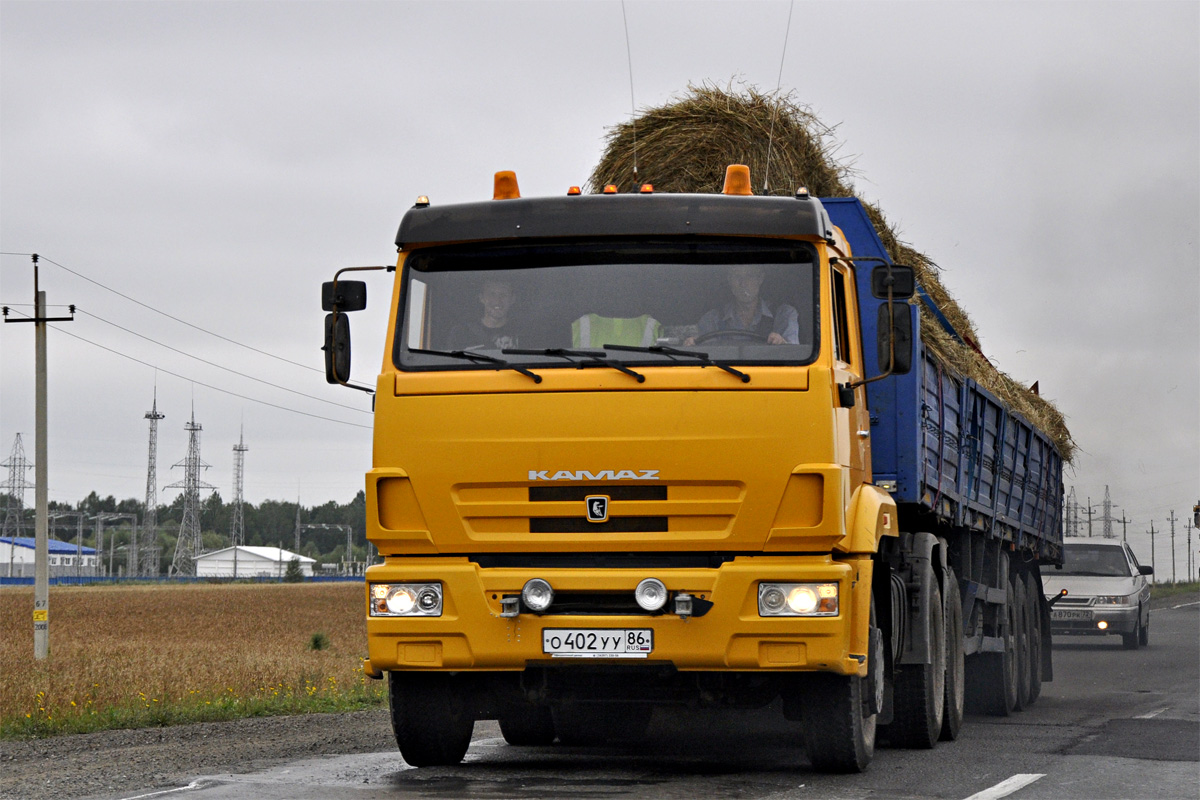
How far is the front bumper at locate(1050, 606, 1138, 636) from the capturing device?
25203 millimetres

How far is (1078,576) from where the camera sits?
1024 inches

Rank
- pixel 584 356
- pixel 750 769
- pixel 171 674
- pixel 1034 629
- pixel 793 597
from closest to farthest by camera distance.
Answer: pixel 793 597, pixel 584 356, pixel 750 769, pixel 1034 629, pixel 171 674

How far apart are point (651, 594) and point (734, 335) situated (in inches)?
52.1

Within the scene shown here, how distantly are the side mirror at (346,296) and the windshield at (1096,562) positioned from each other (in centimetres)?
2018

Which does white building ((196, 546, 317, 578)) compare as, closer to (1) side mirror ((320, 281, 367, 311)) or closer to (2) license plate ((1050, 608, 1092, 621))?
(2) license plate ((1050, 608, 1092, 621))

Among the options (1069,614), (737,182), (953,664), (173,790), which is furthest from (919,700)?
(1069,614)

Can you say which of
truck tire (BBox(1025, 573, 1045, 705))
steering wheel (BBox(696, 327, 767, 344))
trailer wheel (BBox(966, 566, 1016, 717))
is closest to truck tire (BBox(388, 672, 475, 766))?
steering wheel (BBox(696, 327, 767, 344))

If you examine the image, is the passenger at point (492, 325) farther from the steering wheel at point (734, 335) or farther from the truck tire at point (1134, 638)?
the truck tire at point (1134, 638)

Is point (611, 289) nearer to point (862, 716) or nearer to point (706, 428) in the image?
point (706, 428)

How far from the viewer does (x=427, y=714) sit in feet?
27.7

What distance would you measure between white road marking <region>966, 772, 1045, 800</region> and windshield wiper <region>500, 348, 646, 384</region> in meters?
2.59

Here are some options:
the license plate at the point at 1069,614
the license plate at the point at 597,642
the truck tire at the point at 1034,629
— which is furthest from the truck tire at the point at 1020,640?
the license plate at the point at 1069,614

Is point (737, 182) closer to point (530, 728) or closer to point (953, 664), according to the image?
point (530, 728)

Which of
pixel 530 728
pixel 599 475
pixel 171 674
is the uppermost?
pixel 599 475
